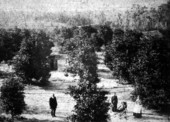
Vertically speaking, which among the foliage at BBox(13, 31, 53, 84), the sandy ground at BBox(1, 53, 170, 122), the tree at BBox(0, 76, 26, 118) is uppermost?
the foliage at BBox(13, 31, 53, 84)

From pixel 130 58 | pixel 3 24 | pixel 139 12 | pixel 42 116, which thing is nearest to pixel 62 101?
pixel 42 116

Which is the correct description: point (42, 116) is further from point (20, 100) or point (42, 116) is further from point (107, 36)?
point (107, 36)

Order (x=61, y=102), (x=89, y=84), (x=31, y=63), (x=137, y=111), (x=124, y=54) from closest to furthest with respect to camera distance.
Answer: (x=89, y=84)
(x=137, y=111)
(x=61, y=102)
(x=124, y=54)
(x=31, y=63)

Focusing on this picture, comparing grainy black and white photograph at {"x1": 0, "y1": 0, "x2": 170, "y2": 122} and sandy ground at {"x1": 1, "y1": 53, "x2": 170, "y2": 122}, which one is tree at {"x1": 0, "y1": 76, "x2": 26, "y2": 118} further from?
sandy ground at {"x1": 1, "y1": 53, "x2": 170, "y2": 122}

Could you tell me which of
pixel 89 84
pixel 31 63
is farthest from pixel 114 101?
pixel 31 63

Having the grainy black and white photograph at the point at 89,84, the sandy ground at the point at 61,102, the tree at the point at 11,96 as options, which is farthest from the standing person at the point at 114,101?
the tree at the point at 11,96

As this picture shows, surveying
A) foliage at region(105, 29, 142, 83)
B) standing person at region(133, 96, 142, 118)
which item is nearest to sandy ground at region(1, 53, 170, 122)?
standing person at region(133, 96, 142, 118)

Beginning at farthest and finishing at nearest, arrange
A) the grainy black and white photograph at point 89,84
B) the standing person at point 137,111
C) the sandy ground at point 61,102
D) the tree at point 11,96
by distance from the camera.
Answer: the standing person at point 137,111
the sandy ground at point 61,102
the tree at point 11,96
the grainy black and white photograph at point 89,84

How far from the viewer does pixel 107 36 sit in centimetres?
6638

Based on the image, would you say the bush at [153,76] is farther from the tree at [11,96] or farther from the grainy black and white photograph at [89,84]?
the tree at [11,96]

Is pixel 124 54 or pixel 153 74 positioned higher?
pixel 124 54

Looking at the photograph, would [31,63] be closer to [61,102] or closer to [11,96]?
[61,102]

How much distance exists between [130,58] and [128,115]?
925 cm

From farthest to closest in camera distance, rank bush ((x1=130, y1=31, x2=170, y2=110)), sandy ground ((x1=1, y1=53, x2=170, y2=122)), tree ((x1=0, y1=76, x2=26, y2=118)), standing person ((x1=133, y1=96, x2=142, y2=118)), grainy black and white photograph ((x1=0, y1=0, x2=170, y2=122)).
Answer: bush ((x1=130, y1=31, x2=170, y2=110))
standing person ((x1=133, y1=96, x2=142, y2=118))
sandy ground ((x1=1, y1=53, x2=170, y2=122))
tree ((x1=0, y1=76, x2=26, y2=118))
grainy black and white photograph ((x1=0, y1=0, x2=170, y2=122))
